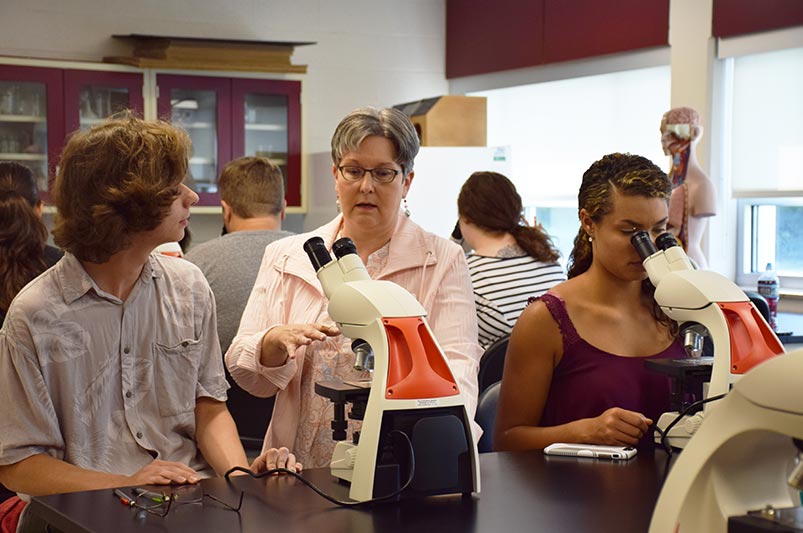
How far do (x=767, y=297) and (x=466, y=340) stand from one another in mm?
2542

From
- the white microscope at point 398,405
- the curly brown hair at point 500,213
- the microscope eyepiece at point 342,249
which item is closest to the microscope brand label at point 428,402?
the white microscope at point 398,405

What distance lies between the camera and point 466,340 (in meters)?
2.07

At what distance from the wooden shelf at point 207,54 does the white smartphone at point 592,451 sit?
407 centimetres

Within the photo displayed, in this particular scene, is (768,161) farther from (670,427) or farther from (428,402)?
(428,402)

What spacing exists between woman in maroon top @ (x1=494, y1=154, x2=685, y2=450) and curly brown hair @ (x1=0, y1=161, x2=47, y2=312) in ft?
4.58

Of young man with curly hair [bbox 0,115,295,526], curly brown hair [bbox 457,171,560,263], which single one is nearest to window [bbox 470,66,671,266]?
curly brown hair [bbox 457,171,560,263]

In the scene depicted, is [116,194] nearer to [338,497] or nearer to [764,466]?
[338,497]

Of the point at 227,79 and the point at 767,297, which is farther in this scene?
the point at 227,79

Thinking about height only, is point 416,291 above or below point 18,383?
above

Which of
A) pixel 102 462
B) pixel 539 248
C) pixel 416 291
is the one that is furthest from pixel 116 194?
pixel 539 248

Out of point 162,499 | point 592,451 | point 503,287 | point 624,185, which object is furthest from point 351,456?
point 503,287

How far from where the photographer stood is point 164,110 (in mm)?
5520

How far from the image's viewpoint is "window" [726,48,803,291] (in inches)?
179

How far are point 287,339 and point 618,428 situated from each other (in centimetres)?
63
